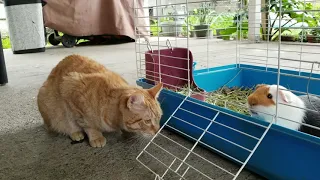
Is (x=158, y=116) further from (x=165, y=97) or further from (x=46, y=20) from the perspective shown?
(x=46, y=20)

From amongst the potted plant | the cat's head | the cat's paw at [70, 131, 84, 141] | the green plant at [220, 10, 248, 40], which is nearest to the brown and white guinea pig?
the cat's head

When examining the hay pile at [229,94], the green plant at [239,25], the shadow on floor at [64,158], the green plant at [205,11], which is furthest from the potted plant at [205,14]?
the shadow on floor at [64,158]

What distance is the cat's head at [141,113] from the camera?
3.94ft

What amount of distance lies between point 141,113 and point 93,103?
230 mm

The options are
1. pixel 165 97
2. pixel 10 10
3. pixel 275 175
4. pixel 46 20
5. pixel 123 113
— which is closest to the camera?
pixel 275 175

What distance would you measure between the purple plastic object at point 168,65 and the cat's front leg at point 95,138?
0.43m

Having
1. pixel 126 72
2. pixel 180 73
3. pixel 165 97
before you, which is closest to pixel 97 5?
pixel 126 72

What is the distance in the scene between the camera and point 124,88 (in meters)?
1.33

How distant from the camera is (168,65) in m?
1.75

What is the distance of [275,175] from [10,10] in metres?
4.15

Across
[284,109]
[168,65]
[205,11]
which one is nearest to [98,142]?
Answer: [168,65]

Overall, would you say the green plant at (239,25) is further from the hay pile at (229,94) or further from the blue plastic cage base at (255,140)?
the blue plastic cage base at (255,140)

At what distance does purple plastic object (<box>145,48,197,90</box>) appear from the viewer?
163 centimetres

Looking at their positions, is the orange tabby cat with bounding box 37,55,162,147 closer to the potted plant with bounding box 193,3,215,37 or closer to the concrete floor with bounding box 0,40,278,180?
the concrete floor with bounding box 0,40,278,180
